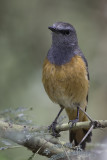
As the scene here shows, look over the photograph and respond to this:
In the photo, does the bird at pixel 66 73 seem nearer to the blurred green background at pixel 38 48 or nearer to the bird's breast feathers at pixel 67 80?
the bird's breast feathers at pixel 67 80

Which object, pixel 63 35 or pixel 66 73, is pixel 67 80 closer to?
pixel 66 73

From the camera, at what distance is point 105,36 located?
8.17 m

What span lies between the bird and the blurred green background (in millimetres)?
1255

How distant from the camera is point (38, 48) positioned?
7.66 meters

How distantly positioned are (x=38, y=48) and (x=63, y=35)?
1.97m

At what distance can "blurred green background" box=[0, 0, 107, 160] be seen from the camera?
6867 millimetres

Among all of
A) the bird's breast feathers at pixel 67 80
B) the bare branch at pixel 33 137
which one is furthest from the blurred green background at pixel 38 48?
the bare branch at pixel 33 137

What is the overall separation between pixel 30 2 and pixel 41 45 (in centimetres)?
98

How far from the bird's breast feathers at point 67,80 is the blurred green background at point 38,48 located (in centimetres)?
140

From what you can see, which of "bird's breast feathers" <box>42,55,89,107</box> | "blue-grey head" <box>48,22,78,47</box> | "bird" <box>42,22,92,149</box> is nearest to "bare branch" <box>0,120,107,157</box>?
"bird" <box>42,22,92,149</box>

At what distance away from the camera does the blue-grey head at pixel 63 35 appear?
553 cm

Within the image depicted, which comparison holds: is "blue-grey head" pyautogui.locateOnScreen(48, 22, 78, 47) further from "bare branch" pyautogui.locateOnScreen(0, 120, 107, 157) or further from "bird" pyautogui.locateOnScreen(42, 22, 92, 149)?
"bare branch" pyautogui.locateOnScreen(0, 120, 107, 157)

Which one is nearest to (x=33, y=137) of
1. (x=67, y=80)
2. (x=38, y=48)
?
(x=67, y=80)

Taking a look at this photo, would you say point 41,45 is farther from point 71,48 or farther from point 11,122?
point 11,122
